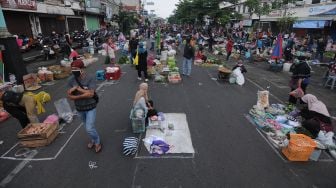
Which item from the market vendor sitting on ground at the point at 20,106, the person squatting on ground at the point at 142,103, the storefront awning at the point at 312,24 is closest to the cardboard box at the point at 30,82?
the market vendor sitting on ground at the point at 20,106

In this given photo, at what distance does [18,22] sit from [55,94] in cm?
1403

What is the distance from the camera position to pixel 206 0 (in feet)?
115

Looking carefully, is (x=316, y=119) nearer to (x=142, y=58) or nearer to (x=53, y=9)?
(x=142, y=58)

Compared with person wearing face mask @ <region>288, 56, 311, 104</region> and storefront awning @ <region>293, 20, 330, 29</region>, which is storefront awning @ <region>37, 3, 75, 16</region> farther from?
storefront awning @ <region>293, 20, 330, 29</region>

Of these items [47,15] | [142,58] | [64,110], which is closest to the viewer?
[64,110]

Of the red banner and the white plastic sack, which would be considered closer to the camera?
the white plastic sack

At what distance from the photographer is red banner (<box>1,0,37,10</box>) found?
54.9 ft

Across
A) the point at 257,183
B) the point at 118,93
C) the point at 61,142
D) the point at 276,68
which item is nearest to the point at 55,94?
the point at 118,93

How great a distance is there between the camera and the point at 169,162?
5395 mm

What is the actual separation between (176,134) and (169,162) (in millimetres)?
1308

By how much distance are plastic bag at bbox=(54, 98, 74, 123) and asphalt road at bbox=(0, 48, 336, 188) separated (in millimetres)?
287

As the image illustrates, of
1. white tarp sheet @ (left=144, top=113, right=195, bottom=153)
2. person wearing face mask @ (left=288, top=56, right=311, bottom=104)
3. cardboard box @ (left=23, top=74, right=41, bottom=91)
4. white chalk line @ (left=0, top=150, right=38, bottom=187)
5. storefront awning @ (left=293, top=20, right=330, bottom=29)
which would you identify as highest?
storefront awning @ (left=293, top=20, right=330, bottom=29)

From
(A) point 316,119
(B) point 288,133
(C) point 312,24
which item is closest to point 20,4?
(B) point 288,133

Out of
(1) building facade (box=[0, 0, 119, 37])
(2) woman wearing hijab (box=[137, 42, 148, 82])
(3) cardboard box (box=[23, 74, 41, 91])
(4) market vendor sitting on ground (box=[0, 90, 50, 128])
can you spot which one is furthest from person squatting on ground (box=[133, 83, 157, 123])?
(1) building facade (box=[0, 0, 119, 37])
